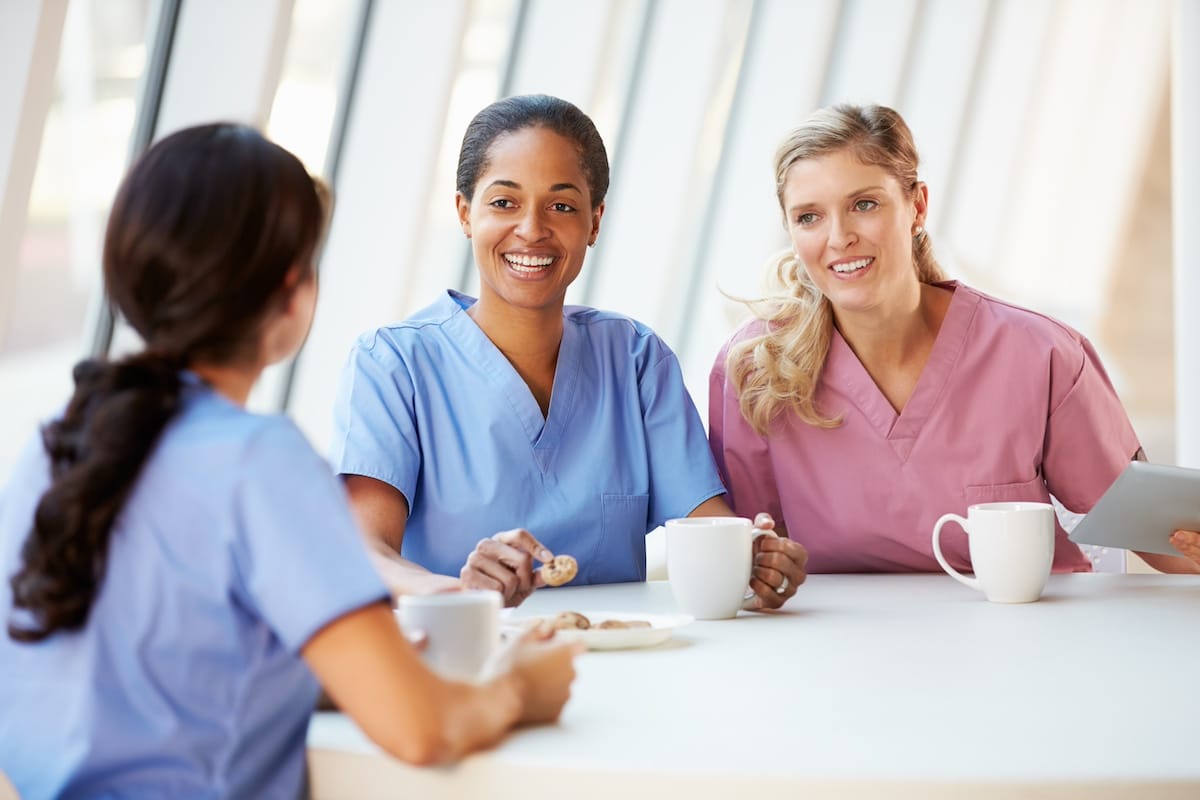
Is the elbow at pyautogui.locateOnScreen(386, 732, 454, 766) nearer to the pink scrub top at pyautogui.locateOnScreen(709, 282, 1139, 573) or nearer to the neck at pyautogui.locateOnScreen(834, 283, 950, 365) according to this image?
the pink scrub top at pyautogui.locateOnScreen(709, 282, 1139, 573)

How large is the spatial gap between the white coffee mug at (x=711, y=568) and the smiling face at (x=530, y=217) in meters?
0.52

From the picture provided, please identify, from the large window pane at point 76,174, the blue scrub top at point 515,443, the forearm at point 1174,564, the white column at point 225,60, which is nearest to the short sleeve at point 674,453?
the blue scrub top at point 515,443

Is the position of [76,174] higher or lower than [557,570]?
higher

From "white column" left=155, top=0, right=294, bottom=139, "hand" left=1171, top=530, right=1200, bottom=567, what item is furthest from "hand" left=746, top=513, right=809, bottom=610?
"white column" left=155, top=0, right=294, bottom=139

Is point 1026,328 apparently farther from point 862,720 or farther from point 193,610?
point 193,610

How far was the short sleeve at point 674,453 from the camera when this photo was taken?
1834 millimetres

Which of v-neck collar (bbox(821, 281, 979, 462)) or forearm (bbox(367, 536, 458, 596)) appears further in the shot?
v-neck collar (bbox(821, 281, 979, 462))

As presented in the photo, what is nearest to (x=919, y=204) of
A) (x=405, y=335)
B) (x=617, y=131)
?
(x=405, y=335)

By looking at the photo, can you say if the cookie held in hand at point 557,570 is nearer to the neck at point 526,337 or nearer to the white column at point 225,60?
the neck at point 526,337

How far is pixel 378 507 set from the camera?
1655 millimetres

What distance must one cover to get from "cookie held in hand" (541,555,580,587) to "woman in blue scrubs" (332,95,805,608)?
1.11ft

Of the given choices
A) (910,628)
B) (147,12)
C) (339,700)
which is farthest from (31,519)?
(147,12)

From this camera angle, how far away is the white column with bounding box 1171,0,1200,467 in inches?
145

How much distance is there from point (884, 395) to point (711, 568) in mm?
653
